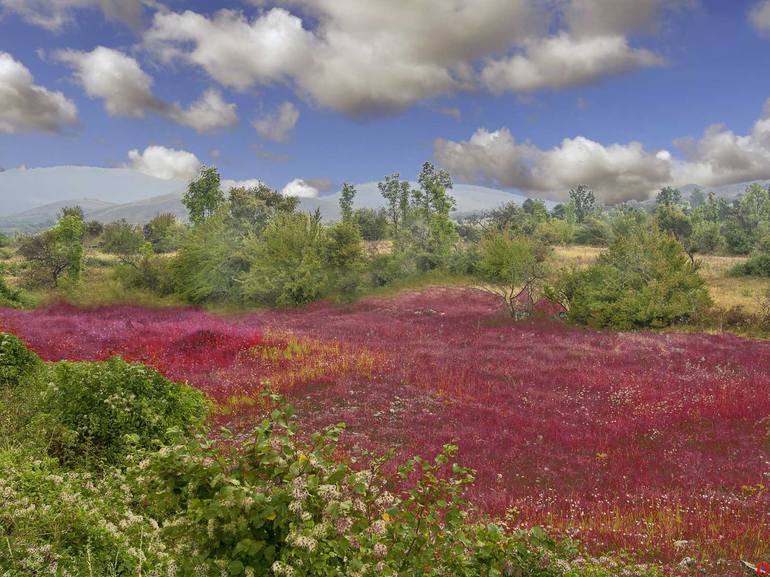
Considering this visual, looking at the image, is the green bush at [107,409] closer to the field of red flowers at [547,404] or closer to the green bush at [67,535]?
the green bush at [67,535]

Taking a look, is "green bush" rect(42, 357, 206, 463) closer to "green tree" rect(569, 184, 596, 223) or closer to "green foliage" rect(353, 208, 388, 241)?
"green foliage" rect(353, 208, 388, 241)

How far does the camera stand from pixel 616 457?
34.6ft

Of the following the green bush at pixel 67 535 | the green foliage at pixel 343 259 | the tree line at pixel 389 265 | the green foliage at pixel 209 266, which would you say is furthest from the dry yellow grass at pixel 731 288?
the green bush at pixel 67 535

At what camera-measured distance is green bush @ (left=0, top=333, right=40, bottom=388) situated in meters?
11.4

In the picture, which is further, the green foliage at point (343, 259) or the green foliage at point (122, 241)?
the green foliage at point (122, 241)

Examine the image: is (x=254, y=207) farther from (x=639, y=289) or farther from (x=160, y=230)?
(x=639, y=289)

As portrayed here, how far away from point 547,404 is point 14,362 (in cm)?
1393

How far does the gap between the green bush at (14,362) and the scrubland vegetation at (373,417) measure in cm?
6

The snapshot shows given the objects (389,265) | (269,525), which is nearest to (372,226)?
(389,265)

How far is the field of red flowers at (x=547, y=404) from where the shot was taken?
789cm

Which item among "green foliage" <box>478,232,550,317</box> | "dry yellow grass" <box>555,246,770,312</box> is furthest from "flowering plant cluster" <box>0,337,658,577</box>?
"dry yellow grass" <box>555,246,770,312</box>

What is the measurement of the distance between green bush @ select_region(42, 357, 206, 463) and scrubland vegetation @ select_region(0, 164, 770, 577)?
0.05m

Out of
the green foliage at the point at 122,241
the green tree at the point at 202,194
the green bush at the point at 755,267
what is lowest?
the green bush at the point at 755,267

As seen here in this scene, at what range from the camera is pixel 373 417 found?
12641mm
